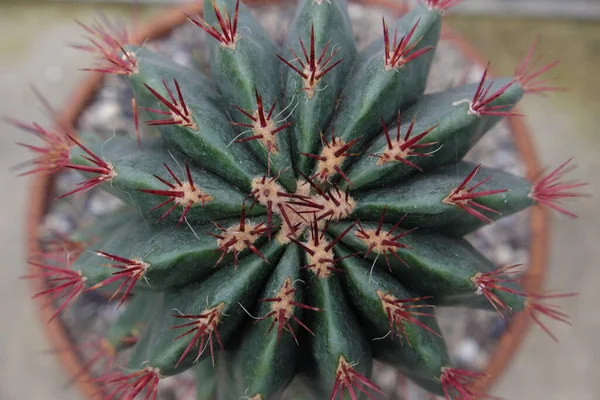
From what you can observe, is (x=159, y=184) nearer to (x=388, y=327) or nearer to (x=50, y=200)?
(x=388, y=327)

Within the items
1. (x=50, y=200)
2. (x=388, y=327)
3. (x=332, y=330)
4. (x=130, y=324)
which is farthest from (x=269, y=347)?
(x=50, y=200)

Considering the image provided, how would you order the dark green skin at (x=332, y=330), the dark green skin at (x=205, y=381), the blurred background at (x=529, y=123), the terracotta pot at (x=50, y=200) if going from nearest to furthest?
1. the dark green skin at (x=332, y=330)
2. the dark green skin at (x=205, y=381)
3. the terracotta pot at (x=50, y=200)
4. the blurred background at (x=529, y=123)

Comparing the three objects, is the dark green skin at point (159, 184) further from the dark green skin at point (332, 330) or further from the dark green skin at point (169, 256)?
the dark green skin at point (332, 330)

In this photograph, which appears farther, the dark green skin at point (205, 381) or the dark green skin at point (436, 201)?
the dark green skin at point (205, 381)

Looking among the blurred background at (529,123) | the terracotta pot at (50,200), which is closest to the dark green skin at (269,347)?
the terracotta pot at (50,200)

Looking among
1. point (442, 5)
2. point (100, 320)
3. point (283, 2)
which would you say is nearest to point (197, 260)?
point (442, 5)

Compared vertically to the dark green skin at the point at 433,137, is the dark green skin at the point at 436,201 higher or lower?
lower

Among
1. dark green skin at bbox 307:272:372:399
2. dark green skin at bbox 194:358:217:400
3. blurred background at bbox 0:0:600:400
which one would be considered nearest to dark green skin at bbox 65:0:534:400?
dark green skin at bbox 307:272:372:399
